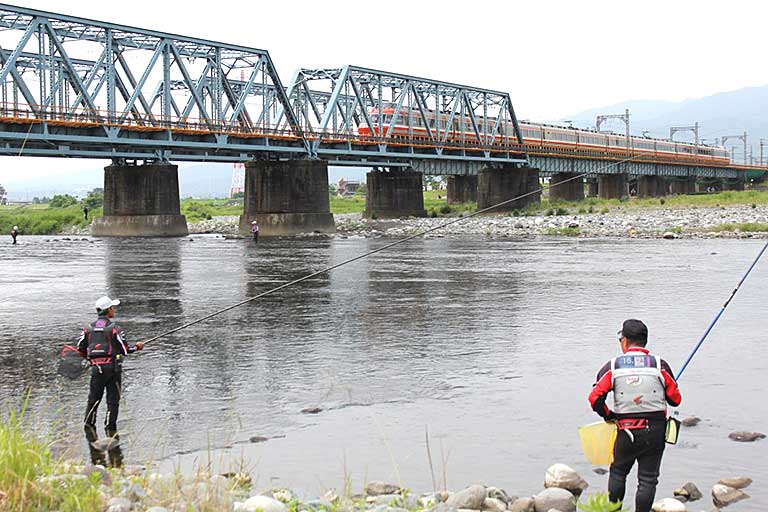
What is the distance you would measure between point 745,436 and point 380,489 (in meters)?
4.12

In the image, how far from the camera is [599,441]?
701cm

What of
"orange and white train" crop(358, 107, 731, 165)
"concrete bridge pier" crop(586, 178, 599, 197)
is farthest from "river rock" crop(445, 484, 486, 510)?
"concrete bridge pier" crop(586, 178, 599, 197)

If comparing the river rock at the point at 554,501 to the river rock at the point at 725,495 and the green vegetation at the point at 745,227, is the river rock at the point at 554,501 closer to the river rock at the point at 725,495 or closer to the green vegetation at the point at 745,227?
the river rock at the point at 725,495

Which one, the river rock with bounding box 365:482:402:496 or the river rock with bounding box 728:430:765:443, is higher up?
the river rock with bounding box 365:482:402:496

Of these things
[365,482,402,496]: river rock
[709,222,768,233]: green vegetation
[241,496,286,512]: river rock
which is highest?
[709,222,768,233]: green vegetation

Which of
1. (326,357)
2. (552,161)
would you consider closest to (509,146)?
(552,161)

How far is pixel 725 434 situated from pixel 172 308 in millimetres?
14323

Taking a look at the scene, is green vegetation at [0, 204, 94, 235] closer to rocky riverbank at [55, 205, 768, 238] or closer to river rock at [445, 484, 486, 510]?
rocky riverbank at [55, 205, 768, 238]

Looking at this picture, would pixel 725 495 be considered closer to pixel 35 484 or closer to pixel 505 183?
pixel 35 484

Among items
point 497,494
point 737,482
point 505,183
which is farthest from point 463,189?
point 497,494

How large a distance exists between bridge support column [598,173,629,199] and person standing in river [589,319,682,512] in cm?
10966

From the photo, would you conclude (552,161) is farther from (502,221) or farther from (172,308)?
(172,308)

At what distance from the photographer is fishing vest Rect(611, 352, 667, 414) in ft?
22.0

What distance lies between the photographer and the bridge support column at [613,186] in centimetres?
11438
